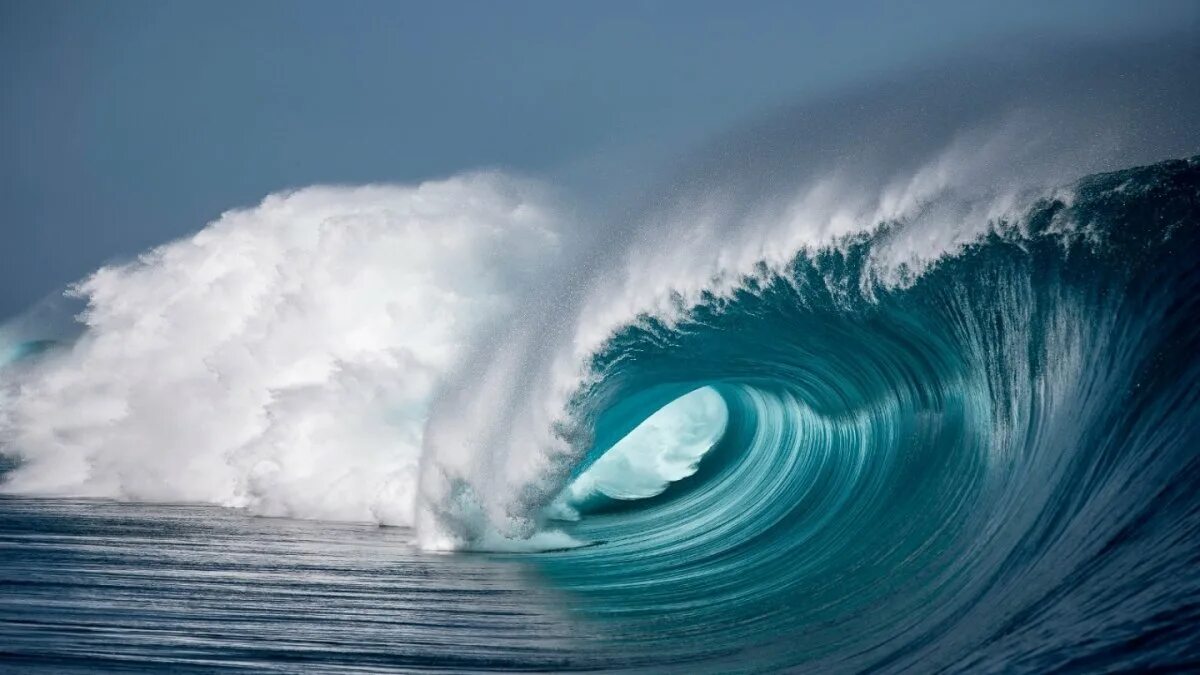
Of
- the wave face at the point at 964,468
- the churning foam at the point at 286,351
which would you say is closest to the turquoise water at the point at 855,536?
the wave face at the point at 964,468

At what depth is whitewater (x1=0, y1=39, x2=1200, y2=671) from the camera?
17.8 ft

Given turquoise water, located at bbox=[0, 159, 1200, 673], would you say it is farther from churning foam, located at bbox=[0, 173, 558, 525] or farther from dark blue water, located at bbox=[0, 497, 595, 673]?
churning foam, located at bbox=[0, 173, 558, 525]

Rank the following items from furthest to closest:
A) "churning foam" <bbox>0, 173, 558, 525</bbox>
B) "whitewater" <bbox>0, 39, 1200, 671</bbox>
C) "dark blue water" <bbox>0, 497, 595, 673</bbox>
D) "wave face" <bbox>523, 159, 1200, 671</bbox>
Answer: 1. "churning foam" <bbox>0, 173, 558, 525</bbox>
2. "whitewater" <bbox>0, 39, 1200, 671</bbox>
3. "dark blue water" <bbox>0, 497, 595, 673</bbox>
4. "wave face" <bbox>523, 159, 1200, 671</bbox>

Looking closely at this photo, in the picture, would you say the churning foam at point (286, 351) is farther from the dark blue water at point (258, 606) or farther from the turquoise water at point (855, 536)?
the dark blue water at point (258, 606)

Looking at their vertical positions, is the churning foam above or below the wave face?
above

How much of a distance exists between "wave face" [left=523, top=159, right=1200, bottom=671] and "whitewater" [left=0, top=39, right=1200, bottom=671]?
0.11 feet

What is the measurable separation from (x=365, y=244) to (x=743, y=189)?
291 inches

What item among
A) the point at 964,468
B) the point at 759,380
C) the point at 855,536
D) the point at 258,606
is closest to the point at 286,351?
the point at 759,380

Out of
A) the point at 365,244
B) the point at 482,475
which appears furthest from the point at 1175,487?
the point at 365,244

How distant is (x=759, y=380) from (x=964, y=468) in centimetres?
674

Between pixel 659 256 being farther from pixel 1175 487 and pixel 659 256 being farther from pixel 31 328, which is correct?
pixel 31 328

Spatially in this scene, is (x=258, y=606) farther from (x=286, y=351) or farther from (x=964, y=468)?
(x=286, y=351)

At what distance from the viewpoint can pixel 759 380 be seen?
14680 millimetres

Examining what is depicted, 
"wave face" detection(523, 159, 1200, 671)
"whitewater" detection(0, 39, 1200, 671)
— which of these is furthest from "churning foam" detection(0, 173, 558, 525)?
"wave face" detection(523, 159, 1200, 671)
